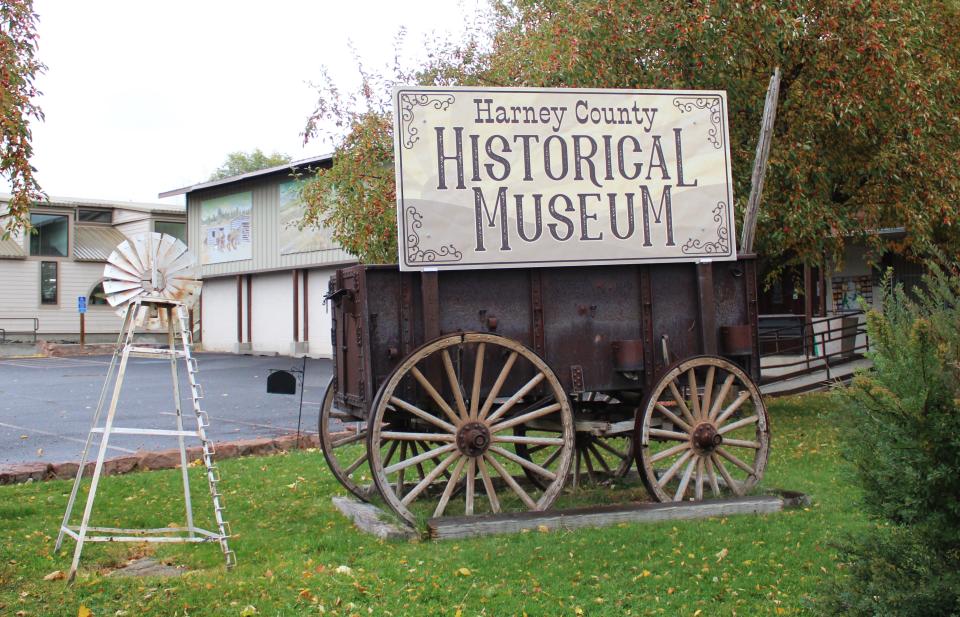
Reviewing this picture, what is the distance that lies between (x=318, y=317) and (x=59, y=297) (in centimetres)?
1590

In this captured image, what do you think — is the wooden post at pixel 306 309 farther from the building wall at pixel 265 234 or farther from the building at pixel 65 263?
the building at pixel 65 263

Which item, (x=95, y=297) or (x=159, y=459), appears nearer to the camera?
(x=159, y=459)

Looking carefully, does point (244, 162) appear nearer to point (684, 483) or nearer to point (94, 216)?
point (94, 216)

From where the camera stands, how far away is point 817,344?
63.5 ft

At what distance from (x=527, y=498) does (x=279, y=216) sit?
91.3 feet

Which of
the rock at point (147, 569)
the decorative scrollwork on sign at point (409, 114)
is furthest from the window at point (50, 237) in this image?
the rock at point (147, 569)

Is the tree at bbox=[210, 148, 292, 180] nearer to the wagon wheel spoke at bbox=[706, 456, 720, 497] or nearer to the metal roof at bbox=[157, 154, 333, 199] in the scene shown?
the metal roof at bbox=[157, 154, 333, 199]

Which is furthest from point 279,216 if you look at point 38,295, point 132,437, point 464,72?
point 132,437

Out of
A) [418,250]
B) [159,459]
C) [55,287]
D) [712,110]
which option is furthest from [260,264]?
[418,250]

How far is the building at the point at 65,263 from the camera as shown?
133ft

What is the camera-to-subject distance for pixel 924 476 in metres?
3.55

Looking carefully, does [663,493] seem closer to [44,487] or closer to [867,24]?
[44,487]

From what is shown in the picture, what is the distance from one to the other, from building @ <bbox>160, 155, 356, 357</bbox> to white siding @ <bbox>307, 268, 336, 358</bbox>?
0.03 meters

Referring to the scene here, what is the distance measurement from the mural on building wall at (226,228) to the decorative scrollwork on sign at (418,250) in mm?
28885
